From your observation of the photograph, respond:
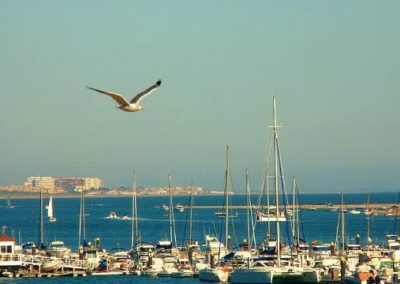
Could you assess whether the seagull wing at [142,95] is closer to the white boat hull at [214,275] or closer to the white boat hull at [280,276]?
the white boat hull at [280,276]

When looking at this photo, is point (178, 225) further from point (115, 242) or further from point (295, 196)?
point (295, 196)

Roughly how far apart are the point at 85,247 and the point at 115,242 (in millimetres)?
33731

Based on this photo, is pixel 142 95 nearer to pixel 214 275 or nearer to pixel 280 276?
pixel 280 276

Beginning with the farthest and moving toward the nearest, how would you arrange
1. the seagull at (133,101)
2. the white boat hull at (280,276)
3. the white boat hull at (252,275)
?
1. the white boat hull at (252,275)
2. the white boat hull at (280,276)
3. the seagull at (133,101)

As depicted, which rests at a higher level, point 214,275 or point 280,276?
point 280,276

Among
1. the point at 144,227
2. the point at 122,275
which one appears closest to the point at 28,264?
the point at 122,275

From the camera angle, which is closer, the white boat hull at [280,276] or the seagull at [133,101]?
the seagull at [133,101]

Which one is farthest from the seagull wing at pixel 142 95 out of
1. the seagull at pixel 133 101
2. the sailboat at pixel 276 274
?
the sailboat at pixel 276 274

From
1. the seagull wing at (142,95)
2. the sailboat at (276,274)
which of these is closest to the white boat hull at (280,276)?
the sailboat at (276,274)

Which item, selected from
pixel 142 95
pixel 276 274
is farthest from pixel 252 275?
pixel 142 95

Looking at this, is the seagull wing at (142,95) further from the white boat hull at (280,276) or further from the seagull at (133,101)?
the white boat hull at (280,276)

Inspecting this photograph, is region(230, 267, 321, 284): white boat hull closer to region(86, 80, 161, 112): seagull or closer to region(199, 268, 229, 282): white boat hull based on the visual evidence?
region(199, 268, 229, 282): white boat hull

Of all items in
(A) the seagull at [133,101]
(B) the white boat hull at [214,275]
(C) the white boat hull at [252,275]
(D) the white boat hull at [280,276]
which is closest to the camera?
(A) the seagull at [133,101]

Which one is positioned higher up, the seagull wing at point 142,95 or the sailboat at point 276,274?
the seagull wing at point 142,95
